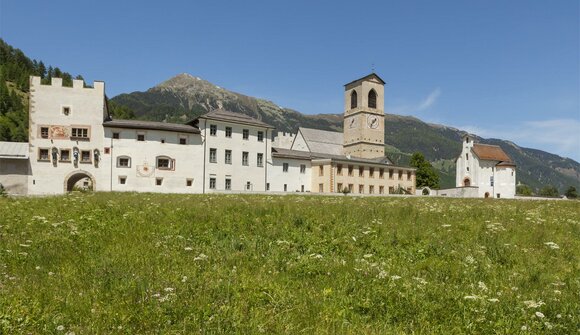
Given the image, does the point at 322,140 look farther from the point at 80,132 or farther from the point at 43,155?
the point at 43,155

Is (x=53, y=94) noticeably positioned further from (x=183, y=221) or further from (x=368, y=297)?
(x=368, y=297)

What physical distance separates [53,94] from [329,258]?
58343 millimetres

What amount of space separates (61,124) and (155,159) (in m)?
13.3

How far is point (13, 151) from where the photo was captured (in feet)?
173

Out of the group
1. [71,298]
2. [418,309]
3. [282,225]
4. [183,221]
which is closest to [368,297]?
[418,309]

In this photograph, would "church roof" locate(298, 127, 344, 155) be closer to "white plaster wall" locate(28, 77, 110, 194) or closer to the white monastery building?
the white monastery building

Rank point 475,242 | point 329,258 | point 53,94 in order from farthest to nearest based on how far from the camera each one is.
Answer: point 53,94 < point 475,242 < point 329,258

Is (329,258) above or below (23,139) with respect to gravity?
below

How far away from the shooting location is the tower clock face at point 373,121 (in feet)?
329

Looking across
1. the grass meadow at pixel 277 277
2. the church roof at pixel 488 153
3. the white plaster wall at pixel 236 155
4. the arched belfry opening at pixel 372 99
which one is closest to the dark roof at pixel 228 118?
the white plaster wall at pixel 236 155

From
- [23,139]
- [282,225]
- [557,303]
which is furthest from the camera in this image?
[23,139]

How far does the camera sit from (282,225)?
11352 mm

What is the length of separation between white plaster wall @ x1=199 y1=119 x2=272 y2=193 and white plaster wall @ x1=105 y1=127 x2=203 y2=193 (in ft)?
5.25

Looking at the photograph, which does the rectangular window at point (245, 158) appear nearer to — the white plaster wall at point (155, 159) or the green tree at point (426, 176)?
the white plaster wall at point (155, 159)
